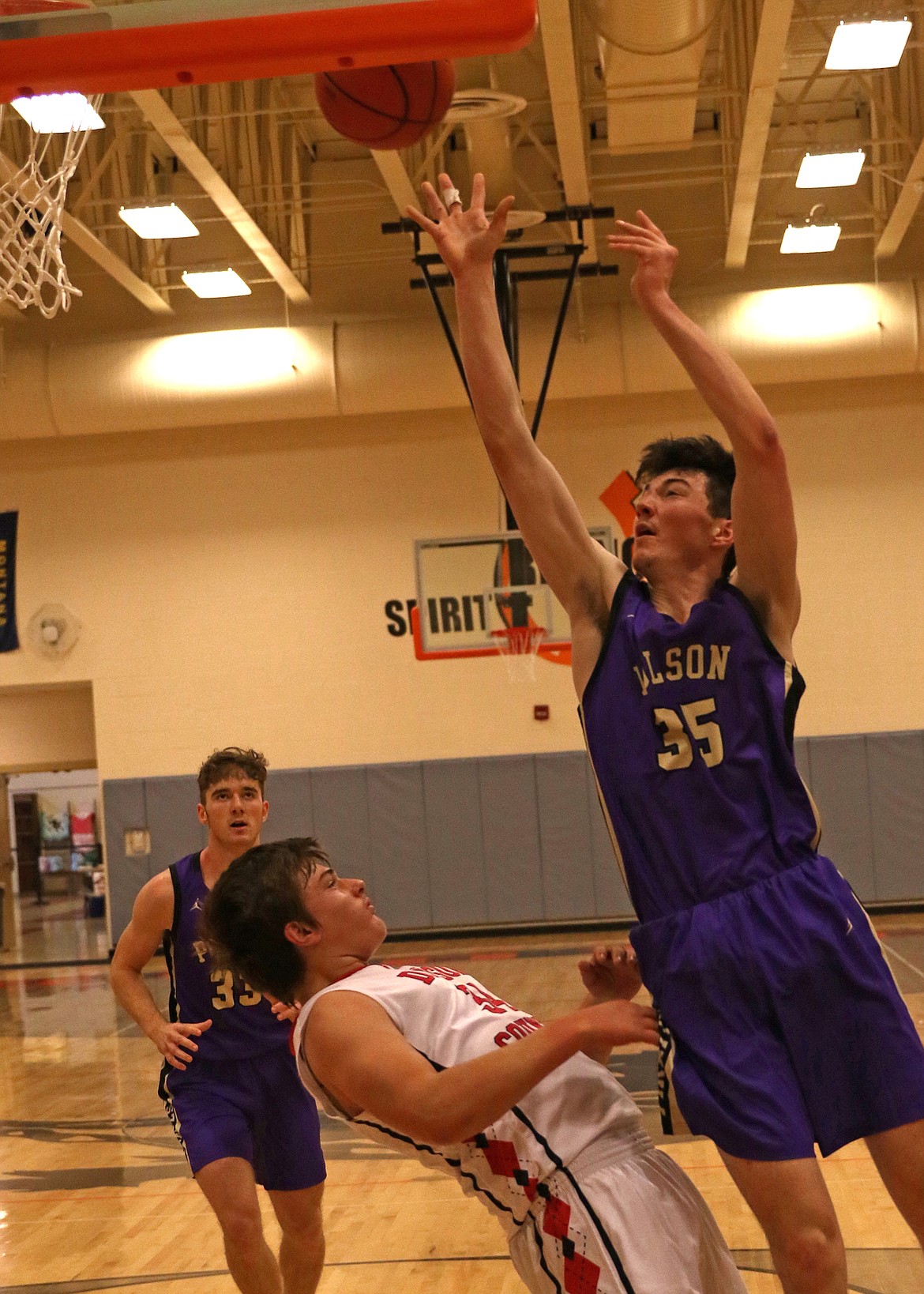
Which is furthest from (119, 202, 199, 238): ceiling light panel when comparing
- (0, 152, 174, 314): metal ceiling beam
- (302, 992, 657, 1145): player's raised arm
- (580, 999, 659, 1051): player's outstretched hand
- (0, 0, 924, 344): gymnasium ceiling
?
(580, 999, 659, 1051): player's outstretched hand

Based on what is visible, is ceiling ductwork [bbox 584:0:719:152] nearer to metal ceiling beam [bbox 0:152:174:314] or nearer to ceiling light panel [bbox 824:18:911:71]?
ceiling light panel [bbox 824:18:911:71]

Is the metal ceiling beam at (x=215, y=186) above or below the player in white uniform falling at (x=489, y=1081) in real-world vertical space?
above

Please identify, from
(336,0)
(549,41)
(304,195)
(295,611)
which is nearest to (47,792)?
(295,611)

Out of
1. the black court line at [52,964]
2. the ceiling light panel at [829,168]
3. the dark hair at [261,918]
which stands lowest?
the black court line at [52,964]

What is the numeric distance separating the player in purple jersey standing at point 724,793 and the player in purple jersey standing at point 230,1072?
2034 mm

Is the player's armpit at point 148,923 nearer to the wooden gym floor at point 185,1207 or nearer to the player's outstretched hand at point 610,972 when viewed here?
the wooden gym floor at point 185,1207

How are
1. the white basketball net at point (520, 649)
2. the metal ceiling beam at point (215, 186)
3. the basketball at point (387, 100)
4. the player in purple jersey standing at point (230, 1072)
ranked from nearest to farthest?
the player in purple jersey standing at point (230, 1072)
the basketball at point (387, 100)
the metal ceiling beam at point (215, 186)
the white basketball net at point (520, 649)

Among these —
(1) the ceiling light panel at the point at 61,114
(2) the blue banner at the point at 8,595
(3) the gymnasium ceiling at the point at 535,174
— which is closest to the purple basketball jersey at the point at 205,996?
(1) the ceiling light panel at the point at 61,114

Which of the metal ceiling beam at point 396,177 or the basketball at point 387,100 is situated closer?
the basketball at point 387,100

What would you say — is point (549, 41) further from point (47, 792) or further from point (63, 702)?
point (47, 792)

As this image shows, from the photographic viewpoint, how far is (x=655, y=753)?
262 cm

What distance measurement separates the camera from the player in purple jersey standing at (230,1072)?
4.27 metres

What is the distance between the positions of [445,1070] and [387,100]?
3708mm

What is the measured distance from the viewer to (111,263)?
554 inches
